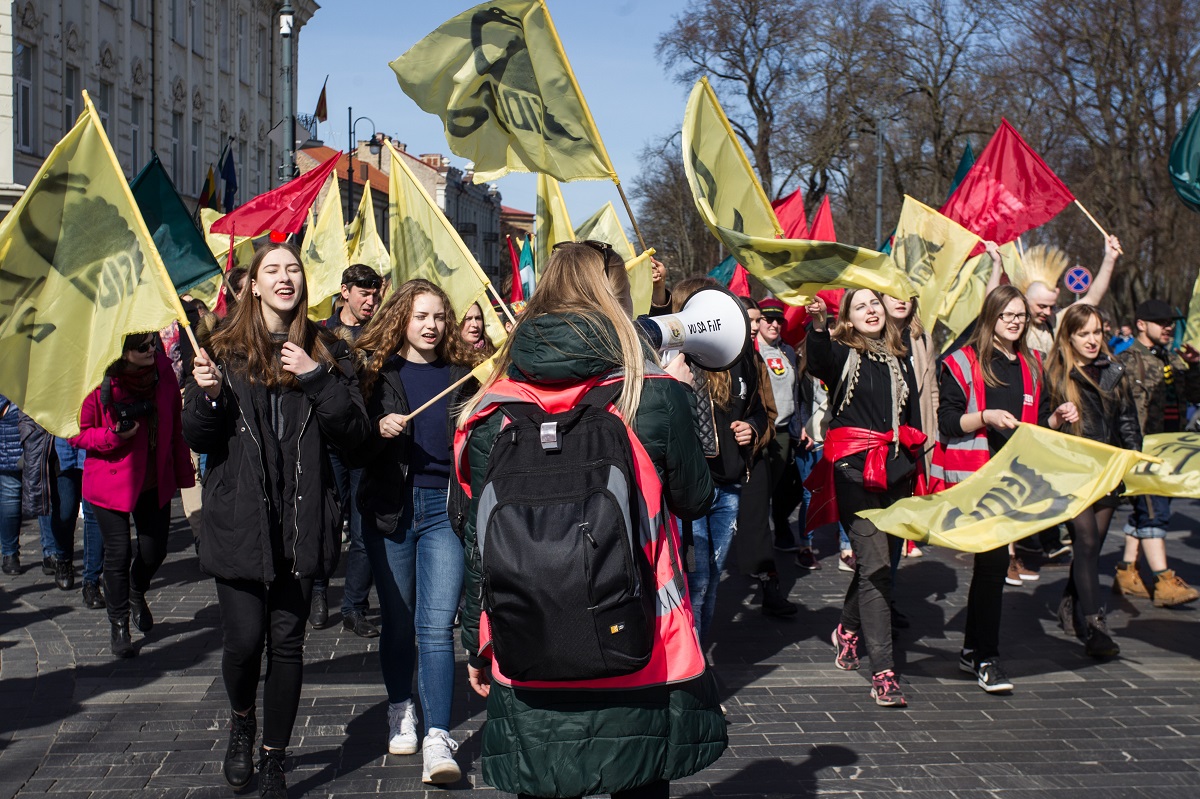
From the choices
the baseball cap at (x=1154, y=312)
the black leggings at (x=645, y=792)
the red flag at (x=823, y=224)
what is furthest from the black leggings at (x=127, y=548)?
the baseball cap at (x=1154, y=312)

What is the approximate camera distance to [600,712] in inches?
122

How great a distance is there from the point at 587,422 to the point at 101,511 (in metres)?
4.94

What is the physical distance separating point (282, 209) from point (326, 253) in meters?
0.72

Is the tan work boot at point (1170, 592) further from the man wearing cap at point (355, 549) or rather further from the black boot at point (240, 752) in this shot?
the black boot at point (240, 752)

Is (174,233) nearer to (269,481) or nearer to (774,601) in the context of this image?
(269,481)

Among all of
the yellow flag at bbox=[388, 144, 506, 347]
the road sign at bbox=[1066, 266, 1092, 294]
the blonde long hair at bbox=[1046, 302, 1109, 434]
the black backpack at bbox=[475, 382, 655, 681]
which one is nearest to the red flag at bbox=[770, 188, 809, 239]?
the blonde long hair at bbox=[1046, 302, 1109, 434]

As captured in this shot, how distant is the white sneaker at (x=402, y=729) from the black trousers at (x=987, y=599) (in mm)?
2733

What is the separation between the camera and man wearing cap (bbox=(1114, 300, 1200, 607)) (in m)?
8.52

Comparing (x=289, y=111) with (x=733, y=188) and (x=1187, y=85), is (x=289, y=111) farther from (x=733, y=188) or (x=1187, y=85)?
(x=1187, y=85)

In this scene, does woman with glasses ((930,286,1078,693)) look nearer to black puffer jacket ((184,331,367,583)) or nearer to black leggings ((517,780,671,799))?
black puffer jacket ((184,331,367,583))

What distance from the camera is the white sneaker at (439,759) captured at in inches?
191

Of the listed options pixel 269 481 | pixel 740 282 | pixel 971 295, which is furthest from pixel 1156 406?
pixel 269 481

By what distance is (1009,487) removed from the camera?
5836mm

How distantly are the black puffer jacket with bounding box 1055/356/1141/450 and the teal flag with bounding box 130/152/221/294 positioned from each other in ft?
14.8
